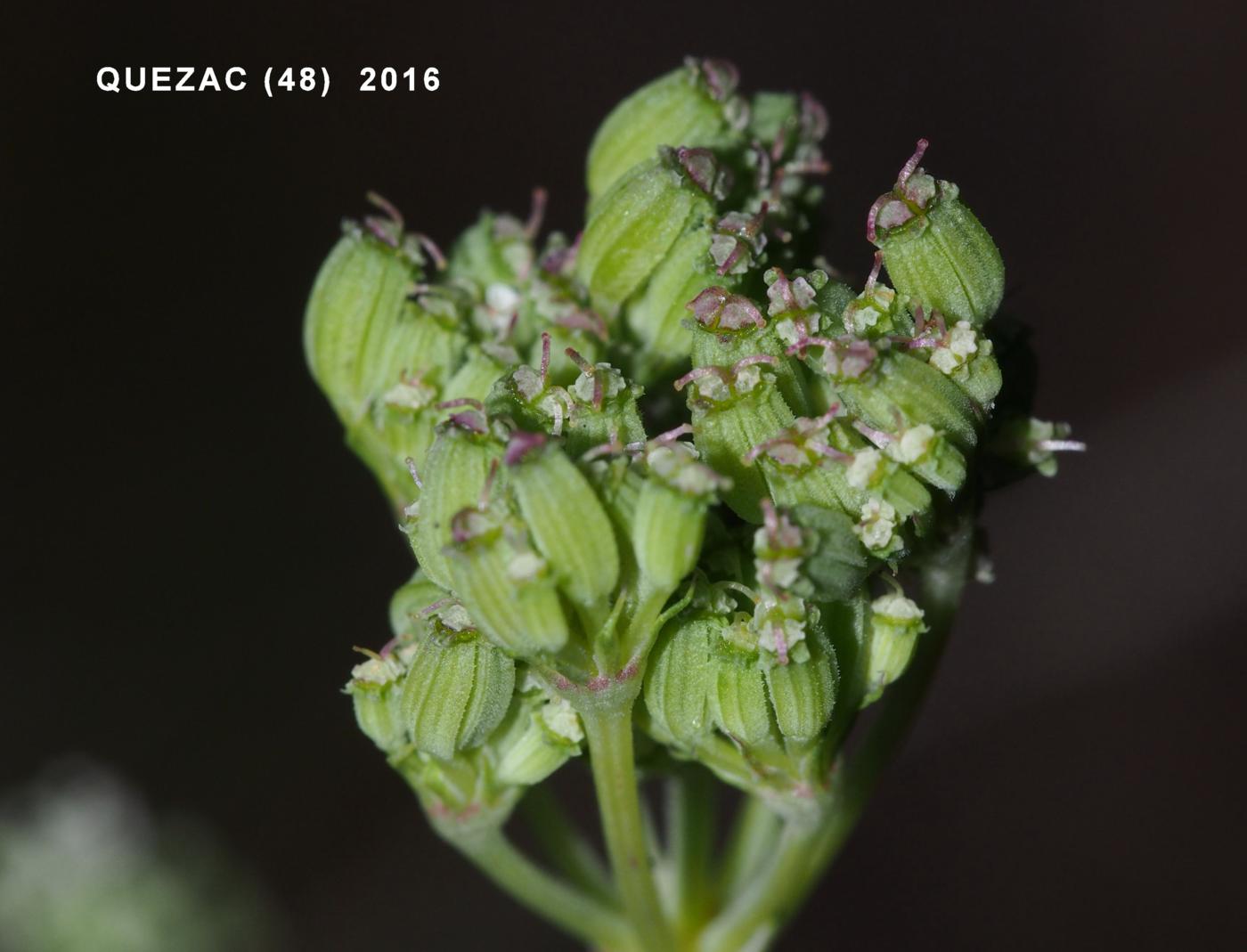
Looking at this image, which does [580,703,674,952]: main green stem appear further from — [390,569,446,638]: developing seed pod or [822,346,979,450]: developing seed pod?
[822,346,979,450]: developing seed pod

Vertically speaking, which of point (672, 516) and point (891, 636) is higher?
point (672, 516)

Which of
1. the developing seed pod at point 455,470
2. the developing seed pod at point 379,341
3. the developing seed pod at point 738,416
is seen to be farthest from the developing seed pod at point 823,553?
the developing seed pod at point 379,341

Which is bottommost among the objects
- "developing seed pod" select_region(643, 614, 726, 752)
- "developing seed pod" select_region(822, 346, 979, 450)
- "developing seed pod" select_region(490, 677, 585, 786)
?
"developing seed pod" select_region(490, 677, 585, 786)

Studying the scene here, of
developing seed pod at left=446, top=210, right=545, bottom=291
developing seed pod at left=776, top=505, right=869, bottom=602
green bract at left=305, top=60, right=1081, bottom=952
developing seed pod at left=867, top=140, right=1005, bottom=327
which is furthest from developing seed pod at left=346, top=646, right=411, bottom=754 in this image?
developing seed pod at left=867, top=140, right=1005, bottom=327

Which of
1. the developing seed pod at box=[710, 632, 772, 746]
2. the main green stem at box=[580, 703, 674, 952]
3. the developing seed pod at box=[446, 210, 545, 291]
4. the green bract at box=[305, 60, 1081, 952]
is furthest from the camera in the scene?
the developing seed pod at box=[446, 210, 545, 291]

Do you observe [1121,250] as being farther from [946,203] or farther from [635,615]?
[635,615]

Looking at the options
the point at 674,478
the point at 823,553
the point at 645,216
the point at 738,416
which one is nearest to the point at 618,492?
the point at 674,478

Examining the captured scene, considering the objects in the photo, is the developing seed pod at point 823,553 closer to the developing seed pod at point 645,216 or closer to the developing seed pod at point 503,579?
the developing seed pod at point 503,579

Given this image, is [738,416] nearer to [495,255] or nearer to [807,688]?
[807,688]
